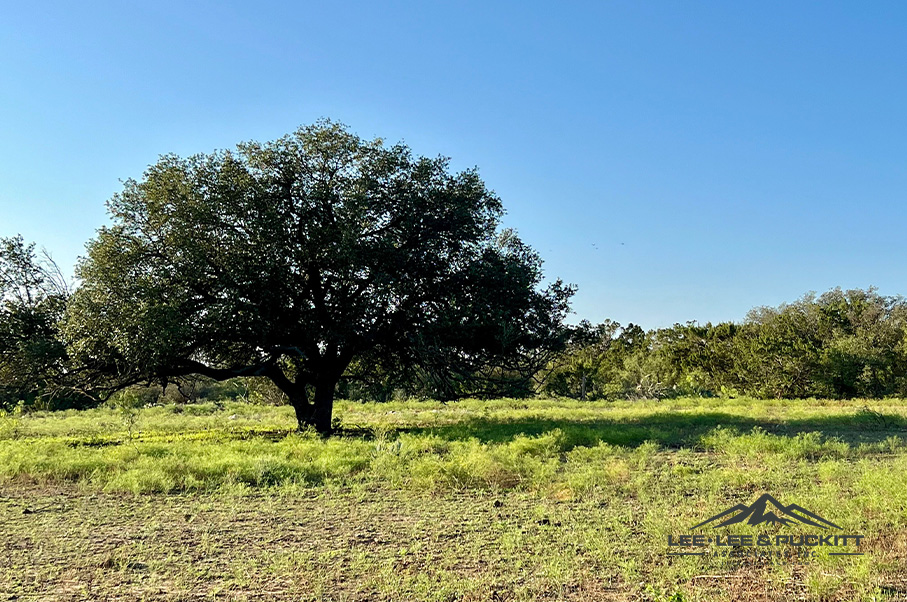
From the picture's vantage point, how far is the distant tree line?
4112cm

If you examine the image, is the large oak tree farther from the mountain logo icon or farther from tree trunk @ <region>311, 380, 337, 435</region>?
the mountain logo icon

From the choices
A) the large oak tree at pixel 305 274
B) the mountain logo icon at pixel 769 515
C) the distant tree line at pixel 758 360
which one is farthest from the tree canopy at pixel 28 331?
the distant tree line at pixel 758 360

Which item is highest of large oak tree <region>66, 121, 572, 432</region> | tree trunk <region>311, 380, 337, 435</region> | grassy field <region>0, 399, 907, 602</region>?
large oak tree <region>66, 121, 572, 432</region>

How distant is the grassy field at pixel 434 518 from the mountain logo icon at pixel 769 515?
0.17 m

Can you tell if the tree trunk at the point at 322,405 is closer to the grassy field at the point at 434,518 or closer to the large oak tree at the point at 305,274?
the large oak tree at the point at 305,274

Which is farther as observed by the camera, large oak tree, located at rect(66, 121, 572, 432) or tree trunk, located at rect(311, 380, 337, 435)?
tree trunk, located at rect(311, 380, 337, 435)

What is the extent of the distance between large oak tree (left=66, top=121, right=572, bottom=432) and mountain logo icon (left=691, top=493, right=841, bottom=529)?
8560 mm

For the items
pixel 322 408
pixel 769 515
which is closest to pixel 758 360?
pixel 322 408

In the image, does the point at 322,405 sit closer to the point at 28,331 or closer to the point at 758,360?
the point at 28,331

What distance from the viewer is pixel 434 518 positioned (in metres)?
6.90

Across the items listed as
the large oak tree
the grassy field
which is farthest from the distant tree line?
the grassy field

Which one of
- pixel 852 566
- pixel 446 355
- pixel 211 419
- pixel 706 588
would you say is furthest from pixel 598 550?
pixel 211 419

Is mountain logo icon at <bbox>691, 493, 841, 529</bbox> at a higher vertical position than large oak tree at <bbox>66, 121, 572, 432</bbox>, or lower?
lower

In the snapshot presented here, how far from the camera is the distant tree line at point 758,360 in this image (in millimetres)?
41125
